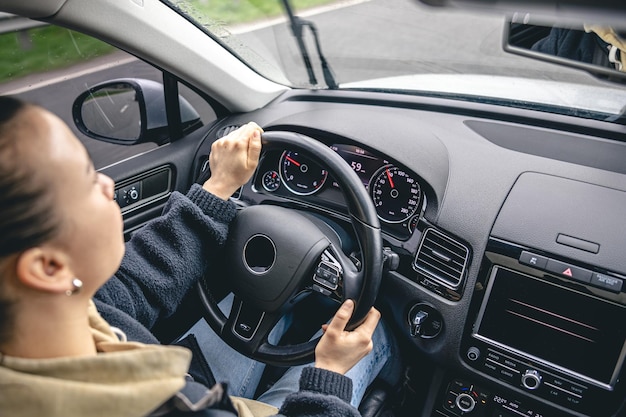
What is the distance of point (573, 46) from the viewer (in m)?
1.91

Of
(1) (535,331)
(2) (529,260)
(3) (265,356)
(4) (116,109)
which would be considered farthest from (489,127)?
(4) (116,109)

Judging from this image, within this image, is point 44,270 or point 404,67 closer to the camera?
point 44,270

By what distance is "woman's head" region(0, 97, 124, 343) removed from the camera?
909 mm

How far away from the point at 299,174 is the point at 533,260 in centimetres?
87

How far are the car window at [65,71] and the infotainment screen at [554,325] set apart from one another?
1443mm

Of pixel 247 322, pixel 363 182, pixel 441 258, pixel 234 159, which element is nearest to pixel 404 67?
pixel 363 182

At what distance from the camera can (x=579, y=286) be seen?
1679 mm

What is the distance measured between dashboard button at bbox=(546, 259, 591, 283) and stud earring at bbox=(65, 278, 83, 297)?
50.1 inches

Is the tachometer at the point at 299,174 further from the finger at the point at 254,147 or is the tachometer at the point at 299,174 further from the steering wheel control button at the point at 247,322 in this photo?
the steering wheel control button at the point at 247,322

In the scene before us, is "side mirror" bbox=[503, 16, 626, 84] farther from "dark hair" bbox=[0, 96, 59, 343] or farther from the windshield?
"dark hair" bbox=[0, 96, 59, 343]

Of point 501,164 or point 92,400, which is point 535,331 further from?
point 92,400

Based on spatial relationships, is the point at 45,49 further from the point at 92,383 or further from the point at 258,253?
the point at 92,383

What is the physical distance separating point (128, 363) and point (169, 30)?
1.42 m

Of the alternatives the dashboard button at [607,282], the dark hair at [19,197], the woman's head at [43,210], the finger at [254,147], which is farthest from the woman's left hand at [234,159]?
the dashboard button at [607,282]
